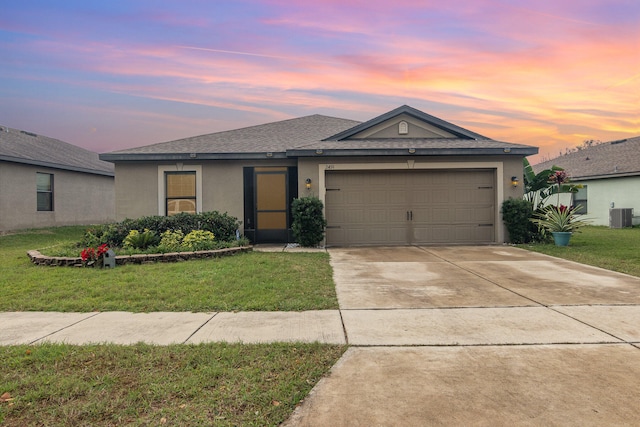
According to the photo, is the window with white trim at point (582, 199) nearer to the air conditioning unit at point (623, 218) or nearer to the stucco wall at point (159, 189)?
the air conditioning unit at point (623, 218)

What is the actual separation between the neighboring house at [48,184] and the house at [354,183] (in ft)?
22.5

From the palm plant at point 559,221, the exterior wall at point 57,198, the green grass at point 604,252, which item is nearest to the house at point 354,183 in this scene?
the palm plant at point 559,221

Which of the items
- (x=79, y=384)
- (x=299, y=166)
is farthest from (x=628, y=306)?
(x=299, y=166)

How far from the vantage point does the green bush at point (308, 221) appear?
1074cm

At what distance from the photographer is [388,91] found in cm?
1620

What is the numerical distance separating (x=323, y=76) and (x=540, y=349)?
13.0m

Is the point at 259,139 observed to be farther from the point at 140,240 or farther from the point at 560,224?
the point at 560,224

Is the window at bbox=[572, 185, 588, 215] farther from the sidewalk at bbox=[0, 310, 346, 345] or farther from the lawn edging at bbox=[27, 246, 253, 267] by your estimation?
the sidewalk at bbox=[0, 310, 346, 345]

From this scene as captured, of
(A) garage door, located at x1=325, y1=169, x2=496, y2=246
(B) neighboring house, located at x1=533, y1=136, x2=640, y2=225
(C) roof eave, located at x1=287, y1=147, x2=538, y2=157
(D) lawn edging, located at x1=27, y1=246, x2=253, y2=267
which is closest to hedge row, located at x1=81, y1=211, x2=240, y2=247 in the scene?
(D) lawn edging, located at x1=27, y1=246, x2=253, y2=267

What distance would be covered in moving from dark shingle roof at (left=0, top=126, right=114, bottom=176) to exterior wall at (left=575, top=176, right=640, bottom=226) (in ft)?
87.6

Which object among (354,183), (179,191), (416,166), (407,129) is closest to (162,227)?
(179,191)

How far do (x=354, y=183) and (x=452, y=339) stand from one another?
828 centimetres

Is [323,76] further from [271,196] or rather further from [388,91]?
[271,196]

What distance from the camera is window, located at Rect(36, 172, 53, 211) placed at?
1661 cm
